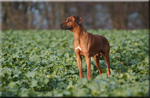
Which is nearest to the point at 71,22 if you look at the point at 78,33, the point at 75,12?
the point at 78,33

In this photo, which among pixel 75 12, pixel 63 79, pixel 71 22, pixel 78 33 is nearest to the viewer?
pixel 71 22

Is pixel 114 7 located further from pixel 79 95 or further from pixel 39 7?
pixel 79 95

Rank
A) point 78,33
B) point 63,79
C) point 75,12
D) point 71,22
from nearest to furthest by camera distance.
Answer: point 71,22 → point 78,33 → point 63,79 → point 75,12

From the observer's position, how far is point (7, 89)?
4191 millimetres

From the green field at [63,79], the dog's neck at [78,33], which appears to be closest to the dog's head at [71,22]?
the dog's neck at [78,33]

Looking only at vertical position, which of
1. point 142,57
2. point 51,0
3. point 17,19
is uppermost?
point 51,0

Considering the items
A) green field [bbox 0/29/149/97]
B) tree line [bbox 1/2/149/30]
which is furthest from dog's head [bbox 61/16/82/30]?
tree line [bbox 1/2/149/30]

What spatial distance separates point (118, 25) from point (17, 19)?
579 inches

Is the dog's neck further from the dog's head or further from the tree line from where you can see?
the tree line

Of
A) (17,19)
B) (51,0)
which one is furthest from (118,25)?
(17,19)

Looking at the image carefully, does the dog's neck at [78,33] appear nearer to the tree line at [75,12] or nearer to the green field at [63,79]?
the green field at [63,79]

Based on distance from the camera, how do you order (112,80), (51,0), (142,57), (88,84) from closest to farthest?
(88,84) → (112,80) → (142,57) → (51,0)

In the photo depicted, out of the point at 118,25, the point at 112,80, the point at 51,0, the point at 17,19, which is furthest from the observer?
the point at 118,25

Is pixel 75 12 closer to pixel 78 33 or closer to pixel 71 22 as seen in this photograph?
pixel 78 33
